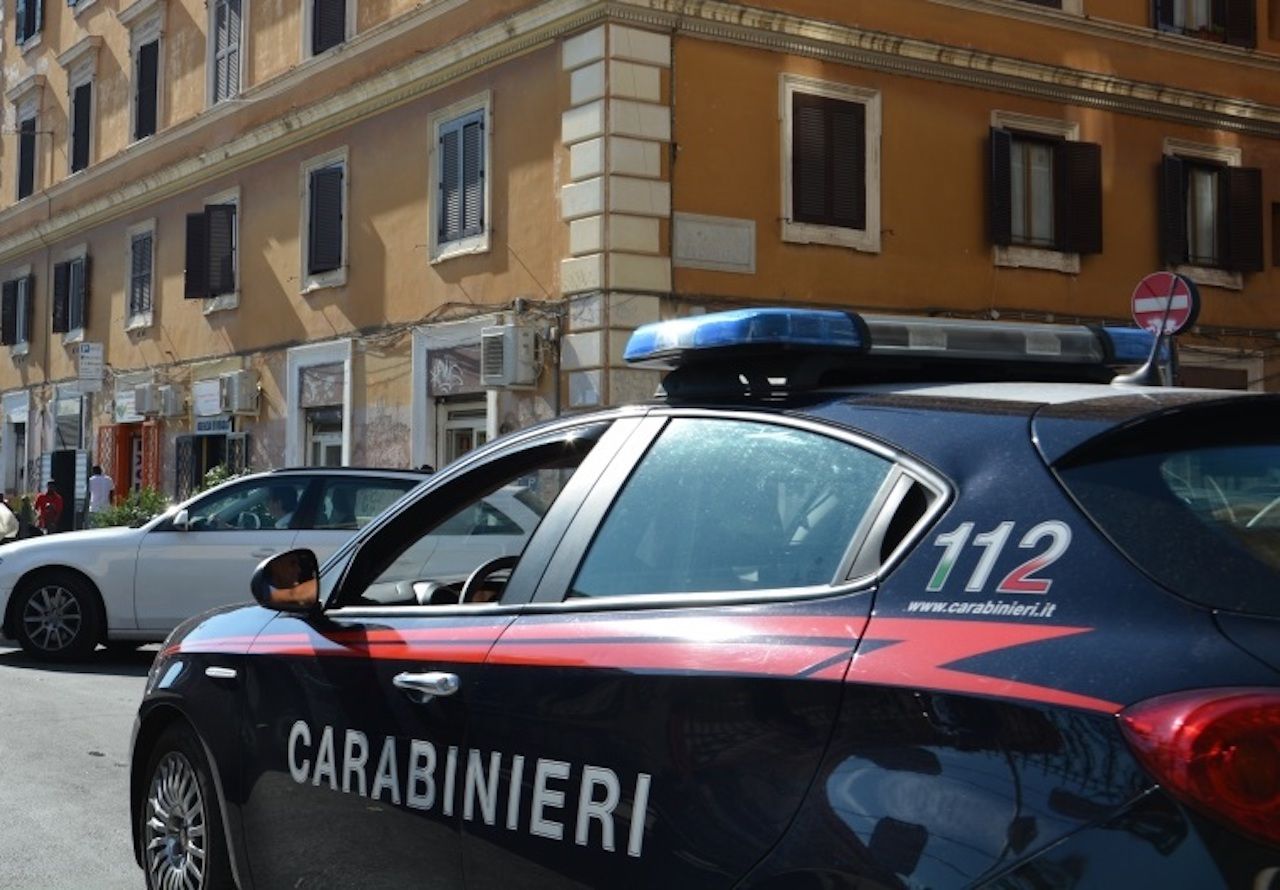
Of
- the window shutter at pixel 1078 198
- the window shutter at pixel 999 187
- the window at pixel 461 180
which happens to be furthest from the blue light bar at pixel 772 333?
the window shutter at pixel 1078 198

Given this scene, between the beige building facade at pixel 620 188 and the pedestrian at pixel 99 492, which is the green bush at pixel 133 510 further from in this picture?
the pedestrian at pixel 99 492

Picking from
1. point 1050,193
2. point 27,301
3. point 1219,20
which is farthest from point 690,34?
point 27,301

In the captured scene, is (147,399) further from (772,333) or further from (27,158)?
(772,333)

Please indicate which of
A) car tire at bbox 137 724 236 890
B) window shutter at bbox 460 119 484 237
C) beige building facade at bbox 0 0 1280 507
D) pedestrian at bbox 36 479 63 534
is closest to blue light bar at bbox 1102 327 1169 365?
car tire at bbox 137 724 236 890

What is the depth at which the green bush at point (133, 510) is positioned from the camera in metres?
20.9

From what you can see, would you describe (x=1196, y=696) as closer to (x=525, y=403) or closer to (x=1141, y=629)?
(x=1141, y=629)

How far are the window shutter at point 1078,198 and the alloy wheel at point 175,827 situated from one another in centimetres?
1585

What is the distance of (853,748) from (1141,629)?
47 cm

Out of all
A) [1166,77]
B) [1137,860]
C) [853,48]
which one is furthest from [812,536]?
[1166,77]

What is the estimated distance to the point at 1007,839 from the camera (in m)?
2.15

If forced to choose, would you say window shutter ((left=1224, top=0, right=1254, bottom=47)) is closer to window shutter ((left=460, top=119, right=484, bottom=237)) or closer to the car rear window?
window shutter ((left=460, top=119, right=484, bottom=237))

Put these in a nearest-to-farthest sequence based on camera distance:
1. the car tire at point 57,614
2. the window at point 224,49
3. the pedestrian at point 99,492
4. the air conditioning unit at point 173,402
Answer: the car tire at point 57,614 → the window at point 224,49 → the air conditioning unit at point 173,402 → the pedestrian at point 99,492

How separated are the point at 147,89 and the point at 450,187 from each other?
1006 cm

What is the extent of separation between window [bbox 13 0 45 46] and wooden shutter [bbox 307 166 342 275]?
43.1ft
